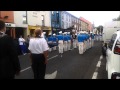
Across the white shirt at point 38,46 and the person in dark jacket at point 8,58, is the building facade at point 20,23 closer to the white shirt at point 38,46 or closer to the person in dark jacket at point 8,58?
the white shirt at point 38,46

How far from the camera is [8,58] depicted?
5328 millimetres

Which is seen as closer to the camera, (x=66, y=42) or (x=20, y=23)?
(x=66, y=42)

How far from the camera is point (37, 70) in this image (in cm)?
761

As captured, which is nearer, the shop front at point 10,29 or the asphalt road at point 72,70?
the asphalt road at point 72,70

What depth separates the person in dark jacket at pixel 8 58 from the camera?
17.4 feet

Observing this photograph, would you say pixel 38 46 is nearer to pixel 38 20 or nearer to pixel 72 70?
pixel 72 70

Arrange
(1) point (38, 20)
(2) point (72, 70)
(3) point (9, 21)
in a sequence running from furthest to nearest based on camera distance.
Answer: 1. (1) point (38, 20)
2. (3) point (9, 21)
3. (2) point (72, 70)

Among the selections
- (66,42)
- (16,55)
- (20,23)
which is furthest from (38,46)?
(20,23)

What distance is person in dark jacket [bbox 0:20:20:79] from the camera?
529 cm

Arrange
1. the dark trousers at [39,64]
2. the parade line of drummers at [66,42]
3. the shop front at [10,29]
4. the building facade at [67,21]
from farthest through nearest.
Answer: the building facade at [67,21], the shop front at [10,29], the parade line of drummers at [66,42], the dark trousers at [39,64]

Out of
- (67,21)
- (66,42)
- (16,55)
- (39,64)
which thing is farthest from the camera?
(67,21)

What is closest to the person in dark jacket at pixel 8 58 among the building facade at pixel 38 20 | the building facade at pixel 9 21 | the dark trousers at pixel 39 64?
the dark trousers at pixel 39 64

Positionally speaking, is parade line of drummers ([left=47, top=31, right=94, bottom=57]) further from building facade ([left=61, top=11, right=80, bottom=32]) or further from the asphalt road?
building facade ([left=61, top=11, right=80, bottom=32])
